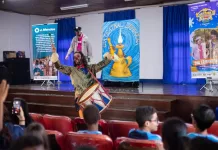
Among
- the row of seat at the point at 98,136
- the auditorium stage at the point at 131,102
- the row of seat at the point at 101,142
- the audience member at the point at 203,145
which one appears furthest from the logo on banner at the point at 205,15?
the audience member at the point at 203,145

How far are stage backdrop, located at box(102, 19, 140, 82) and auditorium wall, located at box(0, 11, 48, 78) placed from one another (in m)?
3.91

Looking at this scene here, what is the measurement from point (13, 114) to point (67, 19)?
8637 millimetres

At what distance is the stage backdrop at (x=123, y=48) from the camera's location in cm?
701

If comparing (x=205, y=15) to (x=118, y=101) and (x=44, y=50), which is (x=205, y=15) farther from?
(x=44, y=50)

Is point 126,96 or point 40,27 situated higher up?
point 40,27

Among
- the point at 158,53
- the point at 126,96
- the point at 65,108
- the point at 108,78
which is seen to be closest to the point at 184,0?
the point at 158,53

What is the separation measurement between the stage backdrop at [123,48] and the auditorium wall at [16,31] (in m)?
3.91

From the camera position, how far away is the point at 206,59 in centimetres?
557

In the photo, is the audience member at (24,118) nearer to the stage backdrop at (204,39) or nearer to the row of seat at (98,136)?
the row of seat at (98,136)

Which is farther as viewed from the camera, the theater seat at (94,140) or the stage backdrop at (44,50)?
the stage backdrop at (44,50)

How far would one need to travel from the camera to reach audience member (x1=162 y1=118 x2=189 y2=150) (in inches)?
62.9

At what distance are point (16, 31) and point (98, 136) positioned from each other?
8.78 m

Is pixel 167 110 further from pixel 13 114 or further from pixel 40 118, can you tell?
pixel 13 114

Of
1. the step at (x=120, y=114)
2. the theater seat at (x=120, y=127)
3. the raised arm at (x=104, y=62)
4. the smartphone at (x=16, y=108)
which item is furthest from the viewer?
the step at (x=120, y=114)
